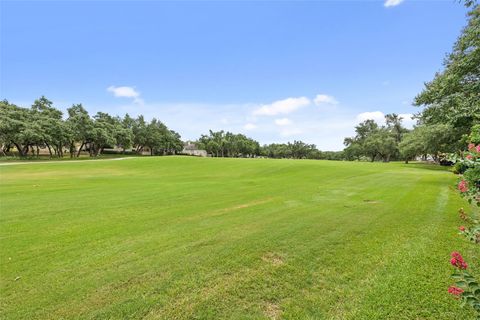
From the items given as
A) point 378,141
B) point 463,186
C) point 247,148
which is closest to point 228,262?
point 463,186

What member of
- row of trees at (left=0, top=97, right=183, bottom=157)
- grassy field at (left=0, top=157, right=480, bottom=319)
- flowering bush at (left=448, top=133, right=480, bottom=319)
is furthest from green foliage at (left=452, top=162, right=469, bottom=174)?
row of trees at (left=0, top=97, right=183, bottom=157)

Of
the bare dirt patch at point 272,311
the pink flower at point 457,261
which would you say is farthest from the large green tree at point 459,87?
the bare dirt patch at point 272,311

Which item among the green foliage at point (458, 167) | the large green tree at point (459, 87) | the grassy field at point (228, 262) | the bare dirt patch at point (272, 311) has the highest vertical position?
the large green tree at point (459, 87)

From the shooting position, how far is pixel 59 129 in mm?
41281

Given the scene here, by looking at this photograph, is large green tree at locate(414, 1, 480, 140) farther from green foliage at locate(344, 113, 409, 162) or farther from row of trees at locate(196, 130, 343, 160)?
row of trees at locate(196, 130, 343, 160)

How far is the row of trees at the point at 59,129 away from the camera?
37.0 meters

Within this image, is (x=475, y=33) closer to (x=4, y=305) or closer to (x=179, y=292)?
(x=179, y=292)

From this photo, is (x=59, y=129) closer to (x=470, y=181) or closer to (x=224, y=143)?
(x=224, y=143)

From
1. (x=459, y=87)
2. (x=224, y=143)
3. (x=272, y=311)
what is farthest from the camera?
(x=224, y=143)

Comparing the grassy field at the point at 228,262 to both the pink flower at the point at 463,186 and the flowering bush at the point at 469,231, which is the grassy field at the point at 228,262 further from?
the pink flower at the point at 463,186

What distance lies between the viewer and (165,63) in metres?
28.7

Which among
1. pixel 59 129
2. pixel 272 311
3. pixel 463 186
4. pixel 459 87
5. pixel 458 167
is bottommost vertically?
pixel 272 311

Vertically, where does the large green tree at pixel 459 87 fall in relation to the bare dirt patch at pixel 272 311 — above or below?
above

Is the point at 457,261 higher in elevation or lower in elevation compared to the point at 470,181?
lower
